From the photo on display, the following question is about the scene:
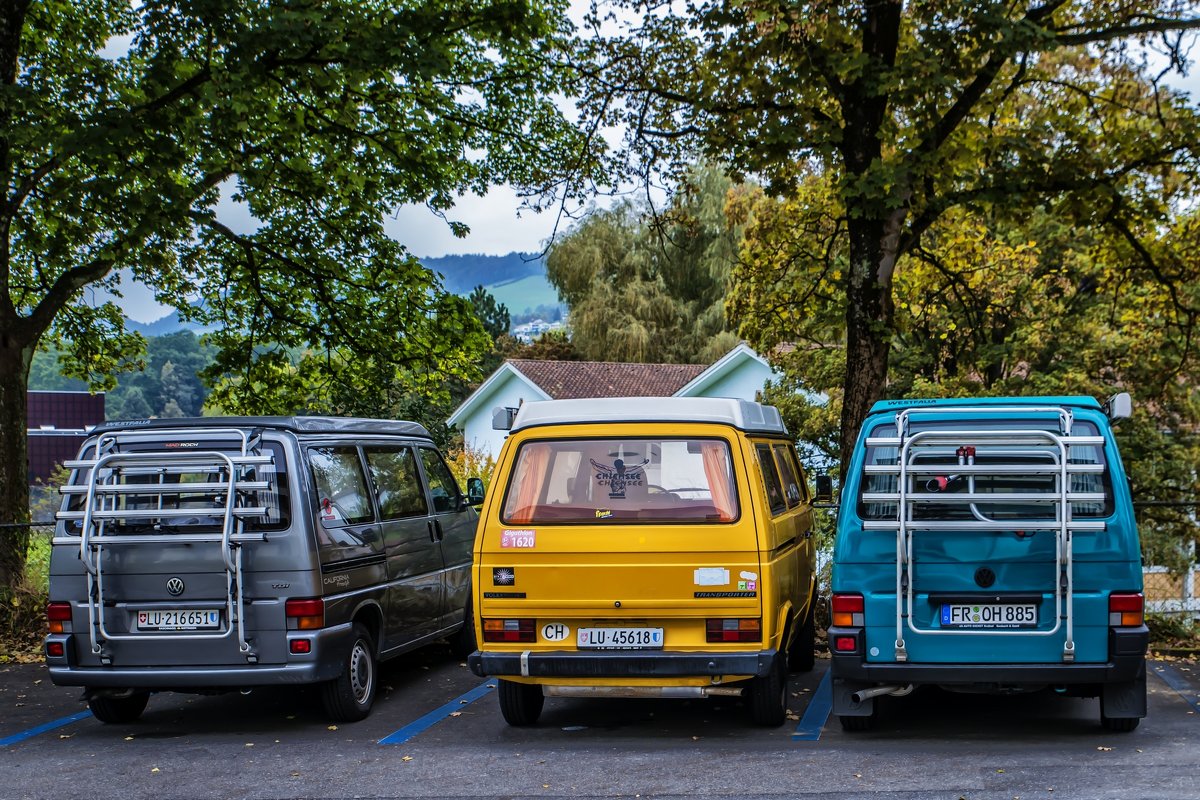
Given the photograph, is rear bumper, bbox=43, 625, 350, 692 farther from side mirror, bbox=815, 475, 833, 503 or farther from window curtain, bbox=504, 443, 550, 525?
side mirror, bbox=815, 475, 833, 503

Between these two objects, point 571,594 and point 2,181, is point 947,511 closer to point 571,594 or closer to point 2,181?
point 571,594

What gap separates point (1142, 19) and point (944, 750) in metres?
8.19

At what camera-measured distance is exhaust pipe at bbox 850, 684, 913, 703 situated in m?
8.09

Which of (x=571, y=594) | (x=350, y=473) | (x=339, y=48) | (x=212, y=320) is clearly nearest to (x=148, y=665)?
(x=350, y=473)

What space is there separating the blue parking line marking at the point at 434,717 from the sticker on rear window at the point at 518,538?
1.51 metres

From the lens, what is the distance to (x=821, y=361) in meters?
28.2

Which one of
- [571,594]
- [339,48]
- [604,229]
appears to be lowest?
[571,594]

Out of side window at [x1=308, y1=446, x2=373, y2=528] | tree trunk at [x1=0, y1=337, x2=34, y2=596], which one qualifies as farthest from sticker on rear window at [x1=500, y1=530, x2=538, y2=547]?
tree trunk at [x1=0, y1=337, x2=34, y2=596]

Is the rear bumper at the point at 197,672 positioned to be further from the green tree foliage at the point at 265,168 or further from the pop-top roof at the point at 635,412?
the green tree foliage at the point at 265,168

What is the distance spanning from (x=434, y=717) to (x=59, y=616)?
2.61 metres

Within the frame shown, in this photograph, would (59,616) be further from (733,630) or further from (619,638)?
(733,630)

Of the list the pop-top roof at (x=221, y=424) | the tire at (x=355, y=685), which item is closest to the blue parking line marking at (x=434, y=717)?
the tire at (x=355, y=685)

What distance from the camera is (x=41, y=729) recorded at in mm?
9414

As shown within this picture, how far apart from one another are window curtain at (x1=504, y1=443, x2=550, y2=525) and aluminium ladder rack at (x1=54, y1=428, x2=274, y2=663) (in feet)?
5.11
